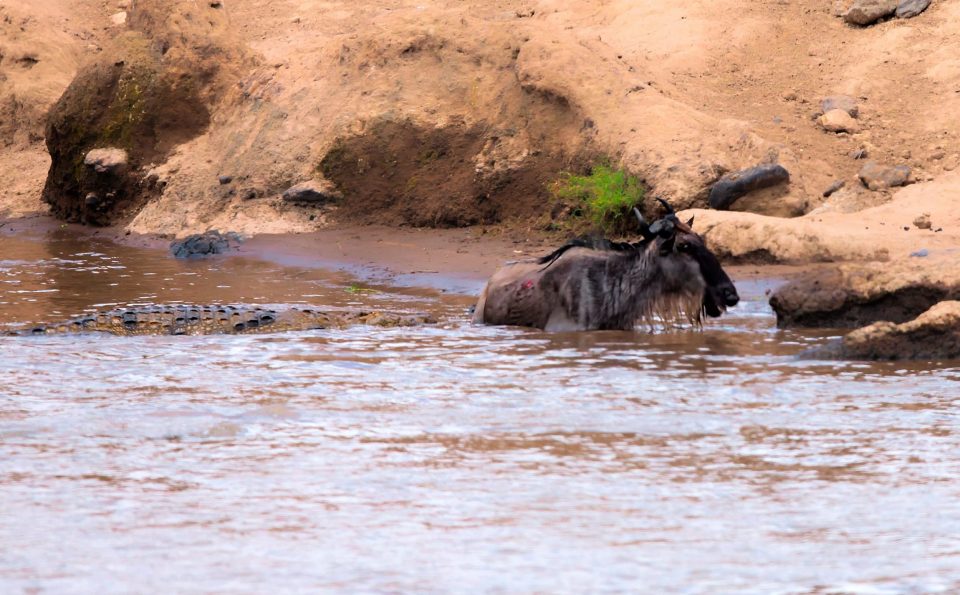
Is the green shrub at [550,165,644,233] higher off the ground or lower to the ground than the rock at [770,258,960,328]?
higher

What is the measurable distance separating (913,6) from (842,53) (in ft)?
4.66

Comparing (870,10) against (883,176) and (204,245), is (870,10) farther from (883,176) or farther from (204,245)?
(204,245)

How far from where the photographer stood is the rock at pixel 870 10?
1898cm

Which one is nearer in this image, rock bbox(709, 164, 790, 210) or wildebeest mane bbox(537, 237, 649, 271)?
wildebeest mane bbox(537, 237, 649, 271)

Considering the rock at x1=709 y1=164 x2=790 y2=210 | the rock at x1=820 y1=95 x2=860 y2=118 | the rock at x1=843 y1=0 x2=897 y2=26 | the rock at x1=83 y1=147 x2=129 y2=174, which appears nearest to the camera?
the rock at x1=709 y1=164 x2=790 y2=210

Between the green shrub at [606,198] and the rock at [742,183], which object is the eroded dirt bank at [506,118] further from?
the green shrub at [606,198]

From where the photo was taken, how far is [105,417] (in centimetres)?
751

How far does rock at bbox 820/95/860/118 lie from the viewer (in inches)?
661

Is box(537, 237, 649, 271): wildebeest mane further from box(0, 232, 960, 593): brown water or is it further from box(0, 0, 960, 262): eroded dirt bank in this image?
box(0, 0, 960, 262): eroded dirt bank

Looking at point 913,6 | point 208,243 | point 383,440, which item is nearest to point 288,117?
point 208,243

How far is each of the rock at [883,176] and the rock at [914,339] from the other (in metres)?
6.28

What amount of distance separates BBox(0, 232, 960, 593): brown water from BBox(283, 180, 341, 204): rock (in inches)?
269

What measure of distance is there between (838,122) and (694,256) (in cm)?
663

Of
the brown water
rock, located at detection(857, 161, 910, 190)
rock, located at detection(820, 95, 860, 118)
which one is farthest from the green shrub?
the brown water
